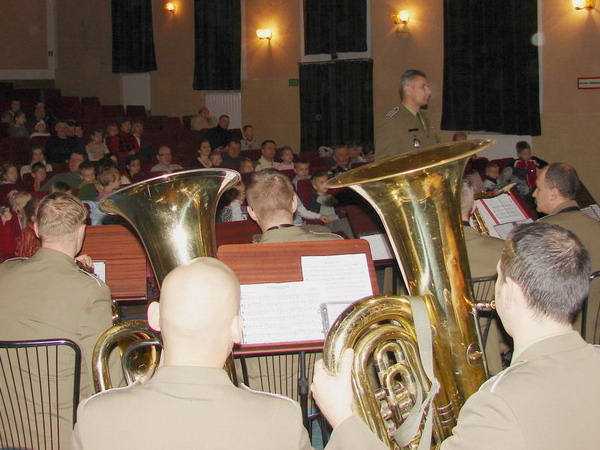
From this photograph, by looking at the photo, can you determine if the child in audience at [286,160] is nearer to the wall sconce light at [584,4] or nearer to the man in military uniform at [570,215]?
the wall sconce light at [584,4]

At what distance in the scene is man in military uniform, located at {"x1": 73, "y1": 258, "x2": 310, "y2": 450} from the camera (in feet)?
4.95

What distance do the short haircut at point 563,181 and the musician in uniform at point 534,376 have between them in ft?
7.94

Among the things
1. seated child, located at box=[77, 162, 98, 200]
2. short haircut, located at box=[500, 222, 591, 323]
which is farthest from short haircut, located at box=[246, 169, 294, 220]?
seated child, located at box=[77, 162, 98, 200]

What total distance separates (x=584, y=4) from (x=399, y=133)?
18.9 ft

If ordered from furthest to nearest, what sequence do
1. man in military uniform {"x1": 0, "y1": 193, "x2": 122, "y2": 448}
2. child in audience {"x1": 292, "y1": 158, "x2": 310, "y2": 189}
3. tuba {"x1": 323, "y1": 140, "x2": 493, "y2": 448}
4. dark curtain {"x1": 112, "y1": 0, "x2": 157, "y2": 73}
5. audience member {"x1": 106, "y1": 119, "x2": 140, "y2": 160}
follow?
dark curtain {"x1": 112, "y1": 0, "x2": 157, "y2": 73}, audience member {"x1": 106, "y1": 119, "x2": 140, "y2": 160}, child in audience {"x1": 292, "y1": 158, "x2": 310, "y2": 189}, man in military uniform {"x1": 0, "y1": 193, "x2": 122, "y2": 448}, tuba {"x1": 323, "y1": 140, "x2": 493, "y2": 448}

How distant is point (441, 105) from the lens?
36.8 feet

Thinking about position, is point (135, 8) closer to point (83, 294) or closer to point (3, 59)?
point (3, 59)

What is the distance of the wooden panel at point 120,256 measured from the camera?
145 inches

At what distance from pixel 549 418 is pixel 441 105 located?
10.1 m

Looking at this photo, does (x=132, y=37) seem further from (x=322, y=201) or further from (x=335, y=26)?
(x=322, y=201)

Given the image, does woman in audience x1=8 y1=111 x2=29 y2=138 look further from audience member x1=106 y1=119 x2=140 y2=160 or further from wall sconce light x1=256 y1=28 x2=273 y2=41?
wall sconce light x1=256 y1=28 x2=273 y2=41

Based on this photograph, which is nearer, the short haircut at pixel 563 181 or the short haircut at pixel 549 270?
the short haircut at pixel 549 270

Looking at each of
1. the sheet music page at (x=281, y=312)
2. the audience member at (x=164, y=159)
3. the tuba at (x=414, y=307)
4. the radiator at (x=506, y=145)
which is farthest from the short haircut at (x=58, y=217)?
the radiator at (x=506, y=145)

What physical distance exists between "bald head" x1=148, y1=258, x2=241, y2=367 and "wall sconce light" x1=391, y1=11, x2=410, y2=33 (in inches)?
421
